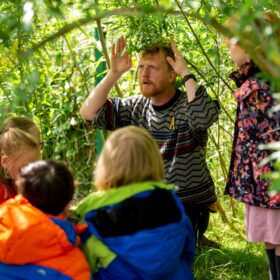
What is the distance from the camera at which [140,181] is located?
2500 millimetres

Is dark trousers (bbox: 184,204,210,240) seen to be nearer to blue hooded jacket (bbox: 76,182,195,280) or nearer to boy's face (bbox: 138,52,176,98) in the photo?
boy's face (bbox: 138,52,176,98)

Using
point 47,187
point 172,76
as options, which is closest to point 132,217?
point 47,187

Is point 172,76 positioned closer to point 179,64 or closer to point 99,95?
point 179,64

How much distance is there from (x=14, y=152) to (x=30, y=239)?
888 mm

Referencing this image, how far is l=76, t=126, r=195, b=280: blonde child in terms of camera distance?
2424 mm

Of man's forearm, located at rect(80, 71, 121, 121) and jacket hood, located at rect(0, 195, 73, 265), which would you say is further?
man's forearm, located at rect(80, 71, 121, 121)

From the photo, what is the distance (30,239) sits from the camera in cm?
234

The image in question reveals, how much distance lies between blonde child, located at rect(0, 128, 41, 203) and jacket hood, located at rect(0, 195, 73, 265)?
0.74m

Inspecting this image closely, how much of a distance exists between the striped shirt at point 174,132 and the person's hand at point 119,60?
0.23 meters

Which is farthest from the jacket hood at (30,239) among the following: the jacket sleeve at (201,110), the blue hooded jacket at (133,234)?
the jacket sleeve at (201,110)

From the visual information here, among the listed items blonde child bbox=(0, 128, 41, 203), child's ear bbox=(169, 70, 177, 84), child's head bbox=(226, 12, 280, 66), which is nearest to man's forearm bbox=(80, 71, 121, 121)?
child's ear bbox=(169, 70, 177, 84)

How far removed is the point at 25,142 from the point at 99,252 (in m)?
0.94

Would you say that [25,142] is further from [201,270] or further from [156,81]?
[201,270]

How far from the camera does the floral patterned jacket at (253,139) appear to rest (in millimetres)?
2977
